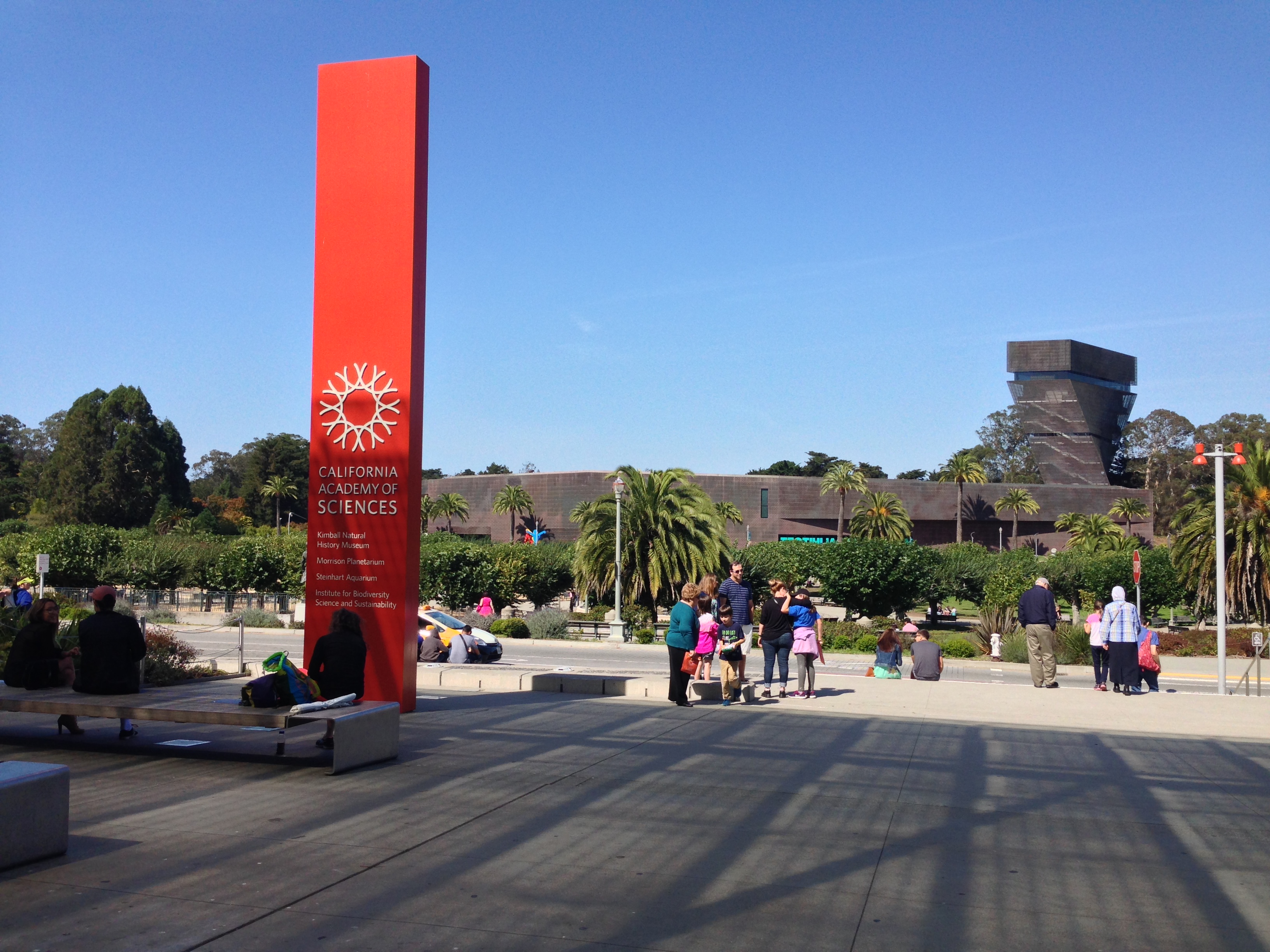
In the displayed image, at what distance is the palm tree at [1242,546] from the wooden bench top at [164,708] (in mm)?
30579

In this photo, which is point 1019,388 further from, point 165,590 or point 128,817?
point 128,817

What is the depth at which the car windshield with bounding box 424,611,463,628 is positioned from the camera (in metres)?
23.3

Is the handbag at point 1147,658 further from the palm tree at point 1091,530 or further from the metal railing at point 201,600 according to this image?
the palm tree at point 1091,530

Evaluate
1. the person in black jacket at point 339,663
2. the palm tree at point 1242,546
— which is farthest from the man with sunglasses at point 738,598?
the palm tree at point 1242,546

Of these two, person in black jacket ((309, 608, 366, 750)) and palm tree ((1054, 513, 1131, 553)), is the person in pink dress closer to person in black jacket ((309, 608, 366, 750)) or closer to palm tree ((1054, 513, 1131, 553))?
person in black jacket ((309, 608, 366, 750))

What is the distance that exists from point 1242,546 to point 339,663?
31527mm

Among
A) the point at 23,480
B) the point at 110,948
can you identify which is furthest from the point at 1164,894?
the point at 23,480

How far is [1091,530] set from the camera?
79.4 meters

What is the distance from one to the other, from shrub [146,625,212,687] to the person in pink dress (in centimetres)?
754

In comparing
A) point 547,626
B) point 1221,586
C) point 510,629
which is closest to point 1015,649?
point 1221,586

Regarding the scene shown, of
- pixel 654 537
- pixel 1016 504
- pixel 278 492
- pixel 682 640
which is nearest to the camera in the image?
pixel 682 640

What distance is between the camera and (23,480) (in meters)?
97.2

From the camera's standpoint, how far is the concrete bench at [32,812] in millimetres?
5449

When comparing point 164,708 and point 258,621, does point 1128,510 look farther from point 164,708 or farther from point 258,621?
point 164,708
